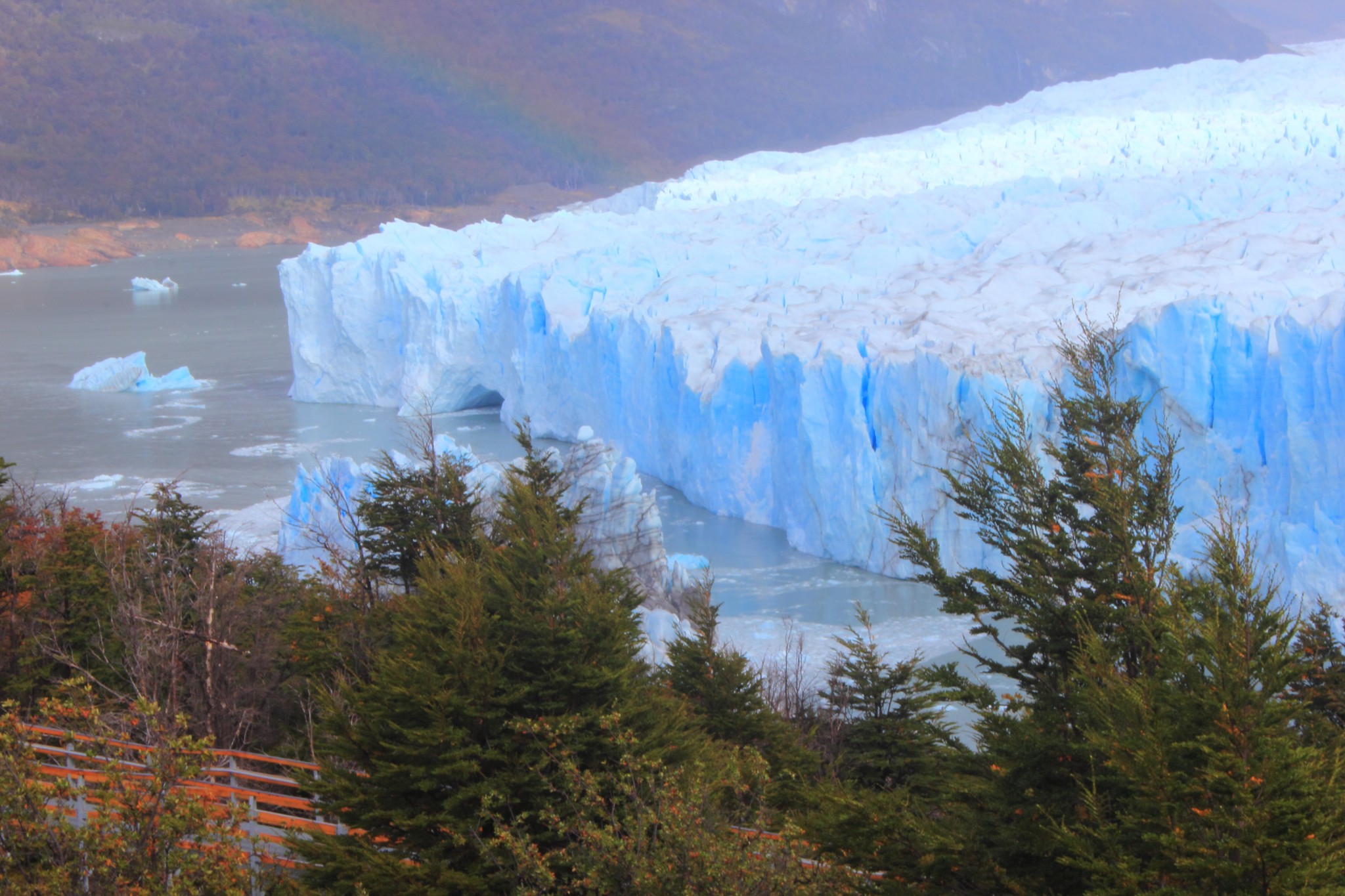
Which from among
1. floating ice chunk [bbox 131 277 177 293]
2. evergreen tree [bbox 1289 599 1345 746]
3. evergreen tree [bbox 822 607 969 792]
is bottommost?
evergreen tree [bbox 822 607 969 792]

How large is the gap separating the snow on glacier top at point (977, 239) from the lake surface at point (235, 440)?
2.77m

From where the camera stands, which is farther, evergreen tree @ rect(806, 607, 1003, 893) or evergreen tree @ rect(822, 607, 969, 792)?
evergreen tree @ rect(822, 607, 969, 792)

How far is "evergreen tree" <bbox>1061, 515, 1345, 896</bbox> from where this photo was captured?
283 cm

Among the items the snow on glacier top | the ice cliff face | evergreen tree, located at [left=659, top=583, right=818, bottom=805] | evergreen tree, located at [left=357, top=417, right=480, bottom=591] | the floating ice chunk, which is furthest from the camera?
the floating ice chunk

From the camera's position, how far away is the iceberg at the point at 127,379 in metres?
26.7

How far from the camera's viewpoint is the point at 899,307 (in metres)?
17.4

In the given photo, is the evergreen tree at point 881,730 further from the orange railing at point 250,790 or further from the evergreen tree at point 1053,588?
the orange railing at point 250,790

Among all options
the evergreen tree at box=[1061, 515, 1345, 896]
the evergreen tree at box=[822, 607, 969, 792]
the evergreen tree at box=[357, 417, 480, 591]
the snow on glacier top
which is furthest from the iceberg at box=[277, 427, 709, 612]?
the evergreen tree at box=[1061, 515, 1345, 896]

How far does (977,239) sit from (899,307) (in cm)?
504

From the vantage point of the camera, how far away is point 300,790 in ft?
21.3

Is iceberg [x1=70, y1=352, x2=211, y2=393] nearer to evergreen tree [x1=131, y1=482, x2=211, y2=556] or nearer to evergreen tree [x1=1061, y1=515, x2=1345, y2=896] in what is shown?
evergreen tree [x1=131, y1=482, x2=211, y2=556]

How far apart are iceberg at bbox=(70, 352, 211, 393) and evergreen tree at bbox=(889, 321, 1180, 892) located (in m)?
25.3

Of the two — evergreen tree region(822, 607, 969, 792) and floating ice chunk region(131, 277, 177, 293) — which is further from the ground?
floating ice chunk region(131, 277, 177, 293)

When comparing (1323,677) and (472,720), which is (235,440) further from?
(1323,677)
